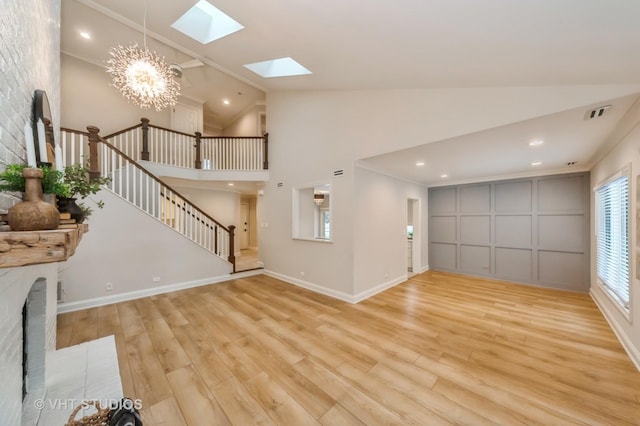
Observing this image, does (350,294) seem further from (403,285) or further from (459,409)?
(459,409)

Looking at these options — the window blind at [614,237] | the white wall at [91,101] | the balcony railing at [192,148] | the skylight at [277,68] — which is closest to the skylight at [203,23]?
the skylight at [277,68]

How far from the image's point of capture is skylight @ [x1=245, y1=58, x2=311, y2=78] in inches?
151

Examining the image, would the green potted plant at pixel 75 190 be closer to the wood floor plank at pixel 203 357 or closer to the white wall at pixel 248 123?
the wood floor plank at pixel 203 357

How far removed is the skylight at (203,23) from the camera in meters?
3.19

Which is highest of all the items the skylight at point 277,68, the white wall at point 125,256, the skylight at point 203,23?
the skylight at point 203,23

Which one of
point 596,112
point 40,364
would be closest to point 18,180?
point 40,364

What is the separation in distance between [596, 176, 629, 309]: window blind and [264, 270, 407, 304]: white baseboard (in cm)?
302

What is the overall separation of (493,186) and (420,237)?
208cm

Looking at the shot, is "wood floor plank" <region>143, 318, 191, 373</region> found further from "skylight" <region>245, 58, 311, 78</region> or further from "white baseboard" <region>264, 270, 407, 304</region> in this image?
"skylight" <region>245, 58, 311, 78</region>

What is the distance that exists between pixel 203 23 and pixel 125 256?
13.2 feet

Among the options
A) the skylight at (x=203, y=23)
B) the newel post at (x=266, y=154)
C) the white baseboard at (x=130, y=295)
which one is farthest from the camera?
the newel post at (x=266, y=154)

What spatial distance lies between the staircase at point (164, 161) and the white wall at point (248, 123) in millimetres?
1752

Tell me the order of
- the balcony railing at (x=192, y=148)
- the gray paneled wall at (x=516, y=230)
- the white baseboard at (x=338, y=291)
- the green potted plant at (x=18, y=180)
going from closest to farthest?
1. the green potted plant at (x=18, y=180)
2. the white baseboard at (x=338, y=291)
3. the gray paneled wall at (x=516, y=230)
4. the balcony railing at (x=192, y=148)

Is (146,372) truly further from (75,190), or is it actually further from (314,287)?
(314,287)
